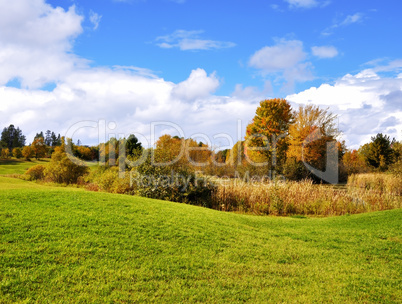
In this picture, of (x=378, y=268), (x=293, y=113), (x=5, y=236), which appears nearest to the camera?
(x=5, y=236)

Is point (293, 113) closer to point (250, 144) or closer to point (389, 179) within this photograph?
point (250, 144)

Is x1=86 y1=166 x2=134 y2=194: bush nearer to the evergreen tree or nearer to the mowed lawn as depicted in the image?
the mowed lawn

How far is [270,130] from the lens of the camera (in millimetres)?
36125

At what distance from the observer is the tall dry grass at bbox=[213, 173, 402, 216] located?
44.9 ft

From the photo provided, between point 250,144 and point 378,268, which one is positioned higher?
point 250,144

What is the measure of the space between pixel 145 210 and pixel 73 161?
16.3m

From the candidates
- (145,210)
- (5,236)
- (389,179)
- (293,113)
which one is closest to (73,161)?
(145,210)

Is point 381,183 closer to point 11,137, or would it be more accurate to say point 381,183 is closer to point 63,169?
point 63,169

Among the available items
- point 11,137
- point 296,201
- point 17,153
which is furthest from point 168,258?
point 11,137

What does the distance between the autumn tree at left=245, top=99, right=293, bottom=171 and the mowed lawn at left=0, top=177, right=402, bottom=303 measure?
26.8 meters

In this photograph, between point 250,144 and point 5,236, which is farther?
point 250,144

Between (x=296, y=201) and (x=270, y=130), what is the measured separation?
22894mm

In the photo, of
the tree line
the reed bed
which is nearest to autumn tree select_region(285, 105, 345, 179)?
the tree line

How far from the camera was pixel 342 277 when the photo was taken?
19.0 ft
